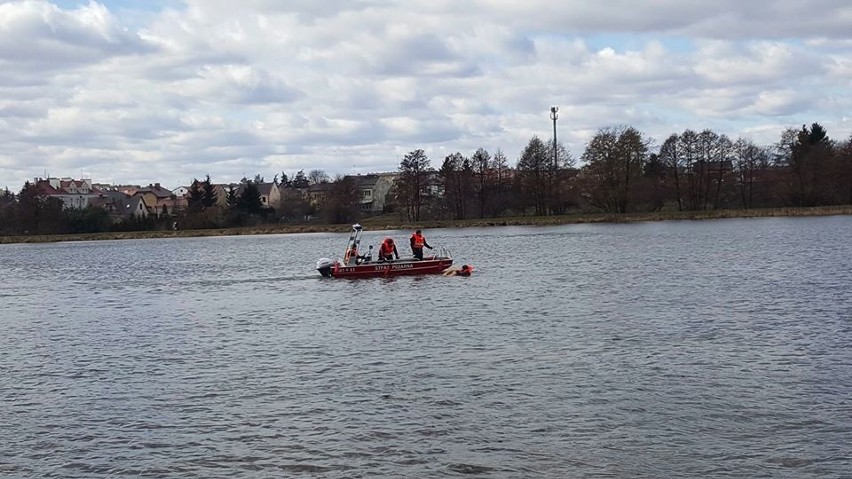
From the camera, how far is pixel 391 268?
136ft

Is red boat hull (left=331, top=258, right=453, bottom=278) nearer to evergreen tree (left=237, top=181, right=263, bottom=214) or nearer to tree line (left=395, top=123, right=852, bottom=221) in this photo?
tree line (left=395, top=123, right=852, bottom=221)

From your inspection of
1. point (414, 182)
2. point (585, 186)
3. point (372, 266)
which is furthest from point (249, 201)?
point (372, 266)

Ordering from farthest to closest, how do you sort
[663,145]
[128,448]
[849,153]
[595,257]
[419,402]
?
[663,145] → [849,153] → [595,257] → [419,402] → [128,448]

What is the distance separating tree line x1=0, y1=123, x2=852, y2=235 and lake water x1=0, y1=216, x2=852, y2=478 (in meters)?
65.4

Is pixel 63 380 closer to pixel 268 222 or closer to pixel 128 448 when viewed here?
pixel 128 448

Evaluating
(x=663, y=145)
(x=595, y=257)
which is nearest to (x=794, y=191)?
(x=663, y=145)

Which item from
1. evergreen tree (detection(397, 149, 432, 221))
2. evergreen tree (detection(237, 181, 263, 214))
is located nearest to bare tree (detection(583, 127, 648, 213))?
evergreen tree (detection(397, 149, 432, 221))

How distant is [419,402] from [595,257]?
1378 inches

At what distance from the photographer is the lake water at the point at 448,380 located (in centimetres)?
1273

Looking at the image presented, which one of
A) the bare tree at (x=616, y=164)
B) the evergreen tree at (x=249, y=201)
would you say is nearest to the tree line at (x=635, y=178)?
the bare tree at (x=616, y=164)

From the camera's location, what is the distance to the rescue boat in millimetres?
41188

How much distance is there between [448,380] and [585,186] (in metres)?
87.2

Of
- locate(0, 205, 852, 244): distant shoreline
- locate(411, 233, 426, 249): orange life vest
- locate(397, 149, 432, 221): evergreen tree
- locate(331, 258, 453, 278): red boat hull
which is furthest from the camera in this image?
locate(397, 149, 432, 221): evergreen tree

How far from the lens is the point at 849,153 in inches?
3907
